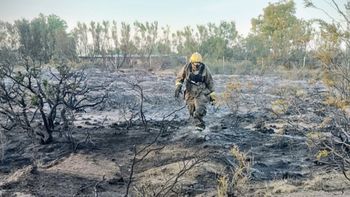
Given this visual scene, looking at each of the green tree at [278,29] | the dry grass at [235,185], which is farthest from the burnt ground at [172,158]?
the green tree at [278,29]

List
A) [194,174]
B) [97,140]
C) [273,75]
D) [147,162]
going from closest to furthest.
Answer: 1. [194,174]
2. [147,162]
3. [97,140]
4. [273,75]

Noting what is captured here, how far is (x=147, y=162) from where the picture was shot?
7879mm

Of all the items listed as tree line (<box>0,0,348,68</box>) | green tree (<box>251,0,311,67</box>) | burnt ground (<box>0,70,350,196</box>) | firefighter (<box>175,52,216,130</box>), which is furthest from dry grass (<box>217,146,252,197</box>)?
tree line (<box>0,0,348,68</box>)

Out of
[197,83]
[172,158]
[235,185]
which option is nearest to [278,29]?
[197,83]

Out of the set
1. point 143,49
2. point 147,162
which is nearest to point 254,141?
point 147,162

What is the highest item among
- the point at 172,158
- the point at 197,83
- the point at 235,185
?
the point at 197,83

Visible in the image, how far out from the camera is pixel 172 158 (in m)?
7.92

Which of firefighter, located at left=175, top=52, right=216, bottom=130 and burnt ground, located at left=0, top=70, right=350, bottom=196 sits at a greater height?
firefighter, located at left=175, top=52, right=216, bottom=130

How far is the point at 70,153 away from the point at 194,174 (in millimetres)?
2243

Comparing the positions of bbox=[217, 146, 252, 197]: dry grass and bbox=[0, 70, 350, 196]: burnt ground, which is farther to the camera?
bbox=[0, 70, 350, 196]: burnt ground

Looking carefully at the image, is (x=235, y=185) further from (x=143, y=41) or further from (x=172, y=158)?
(x=143, y=41)

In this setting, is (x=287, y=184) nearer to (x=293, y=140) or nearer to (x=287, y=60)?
(x=293, y=140)

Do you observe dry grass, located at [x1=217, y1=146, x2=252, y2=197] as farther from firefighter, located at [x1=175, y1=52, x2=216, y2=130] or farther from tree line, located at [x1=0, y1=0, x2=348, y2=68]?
tree line, located at [x1=0, y1=0, x2=348, y2=68]

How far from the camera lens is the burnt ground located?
20.7 ft
